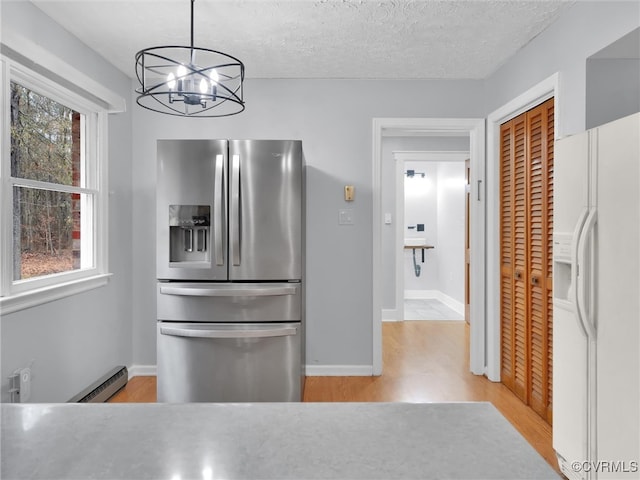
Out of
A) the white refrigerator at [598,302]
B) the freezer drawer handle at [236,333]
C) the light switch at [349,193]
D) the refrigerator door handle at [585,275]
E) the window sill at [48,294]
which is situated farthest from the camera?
the light switch at [349,193]

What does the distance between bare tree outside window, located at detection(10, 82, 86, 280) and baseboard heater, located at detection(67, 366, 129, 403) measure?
780mm

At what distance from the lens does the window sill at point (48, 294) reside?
211cm

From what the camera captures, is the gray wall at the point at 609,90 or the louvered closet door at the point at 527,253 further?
the louvered closet door at the point at 527,253

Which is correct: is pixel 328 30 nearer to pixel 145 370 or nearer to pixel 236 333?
pixel 236 333

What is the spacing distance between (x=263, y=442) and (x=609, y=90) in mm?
2402

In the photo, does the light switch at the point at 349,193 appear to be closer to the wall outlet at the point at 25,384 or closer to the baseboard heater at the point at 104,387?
the baseboard heater at the point at 104,387

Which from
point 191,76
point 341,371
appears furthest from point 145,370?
point 191,76

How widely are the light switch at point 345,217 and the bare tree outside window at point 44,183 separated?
1.84 meters

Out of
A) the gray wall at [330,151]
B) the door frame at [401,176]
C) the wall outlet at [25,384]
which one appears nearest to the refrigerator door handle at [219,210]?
the gray wall at [330,151]

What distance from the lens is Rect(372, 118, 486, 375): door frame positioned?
3375 mm

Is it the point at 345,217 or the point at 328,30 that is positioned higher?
the point at 328,30

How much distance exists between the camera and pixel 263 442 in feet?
1.80

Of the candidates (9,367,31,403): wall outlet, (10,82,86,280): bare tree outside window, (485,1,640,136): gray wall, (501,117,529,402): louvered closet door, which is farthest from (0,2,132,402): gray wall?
(501,117,529,402): louvered closet door

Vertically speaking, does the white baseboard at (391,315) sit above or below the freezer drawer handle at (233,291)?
below
